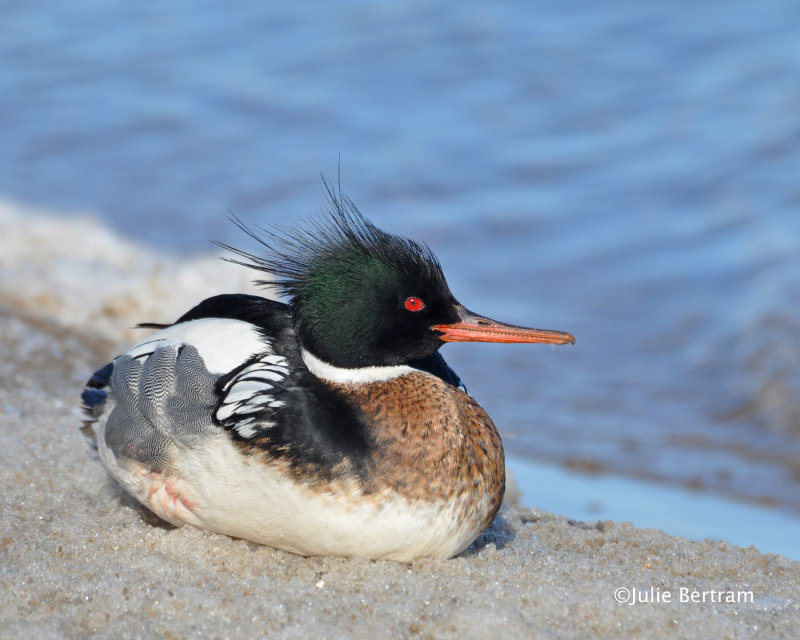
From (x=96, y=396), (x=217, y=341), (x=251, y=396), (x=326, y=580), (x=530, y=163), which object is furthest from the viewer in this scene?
(x=530, y=163)

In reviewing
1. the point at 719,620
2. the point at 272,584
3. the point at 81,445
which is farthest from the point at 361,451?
the point at 81,445

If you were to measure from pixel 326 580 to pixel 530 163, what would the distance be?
8.93m

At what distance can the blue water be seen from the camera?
8289mm

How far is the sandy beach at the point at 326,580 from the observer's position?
11.6ft

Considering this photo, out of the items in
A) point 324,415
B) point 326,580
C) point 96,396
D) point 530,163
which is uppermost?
point 324,415

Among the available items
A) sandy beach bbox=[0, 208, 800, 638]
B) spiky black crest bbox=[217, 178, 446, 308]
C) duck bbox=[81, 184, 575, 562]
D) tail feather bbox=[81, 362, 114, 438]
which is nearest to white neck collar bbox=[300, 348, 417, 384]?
duck bbox=[81, 184, 575, 562]

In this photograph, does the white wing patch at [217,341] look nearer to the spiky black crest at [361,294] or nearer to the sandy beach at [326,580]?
the spiky black crest at [361,294]

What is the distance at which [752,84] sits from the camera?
42.3ft

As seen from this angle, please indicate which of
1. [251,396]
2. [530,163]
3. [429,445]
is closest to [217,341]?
[251,396]

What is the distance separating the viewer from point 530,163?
12.2 meters

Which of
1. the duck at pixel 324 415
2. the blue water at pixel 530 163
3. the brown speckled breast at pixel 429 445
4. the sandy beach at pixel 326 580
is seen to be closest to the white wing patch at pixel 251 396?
the duck at pixel 324 415

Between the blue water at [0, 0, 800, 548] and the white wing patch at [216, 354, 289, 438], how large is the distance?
3.57m

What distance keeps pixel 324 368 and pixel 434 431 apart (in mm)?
501

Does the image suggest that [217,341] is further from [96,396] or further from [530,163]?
[530,163]
